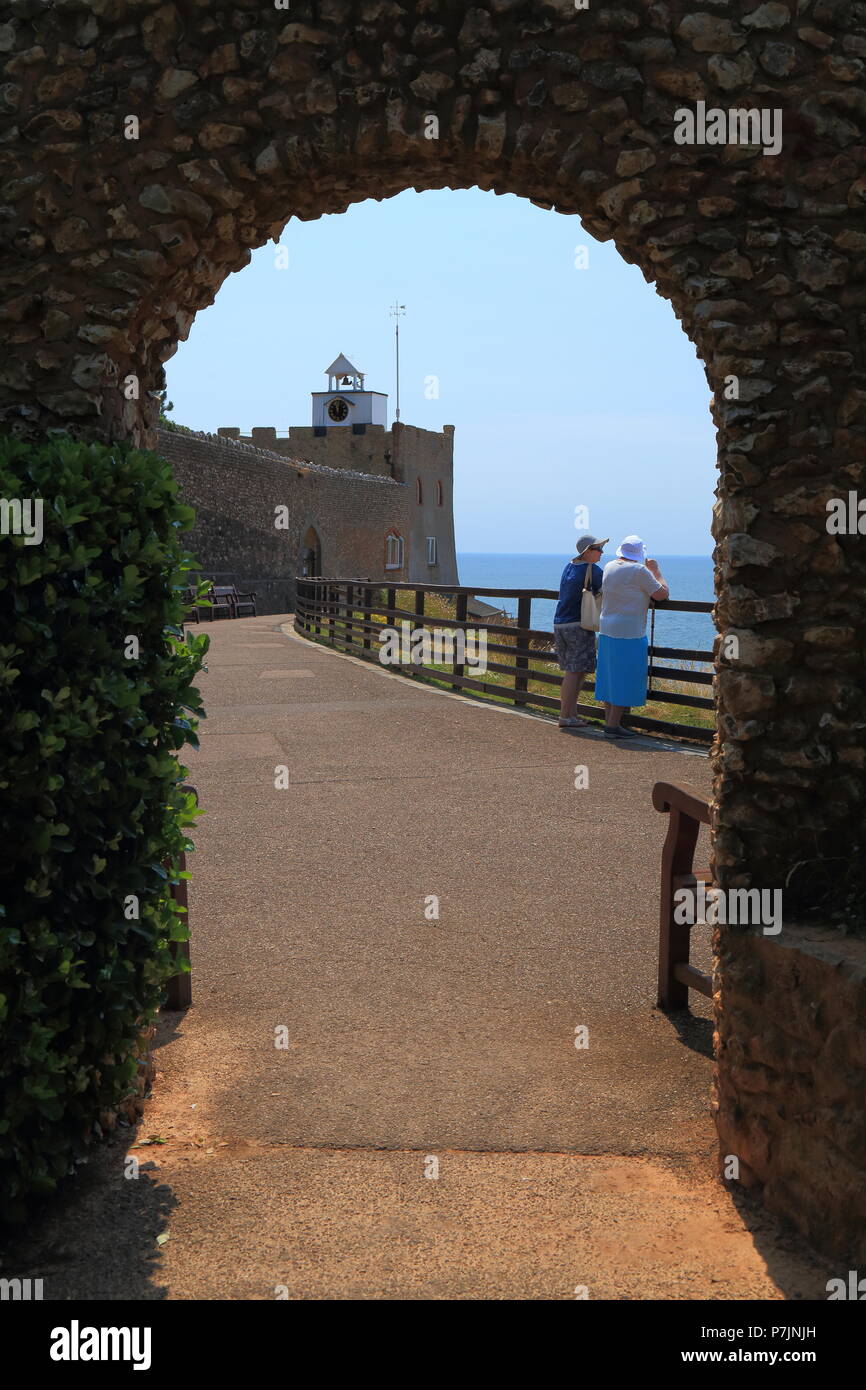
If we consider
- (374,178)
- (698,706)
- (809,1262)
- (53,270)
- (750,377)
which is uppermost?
(374,178)

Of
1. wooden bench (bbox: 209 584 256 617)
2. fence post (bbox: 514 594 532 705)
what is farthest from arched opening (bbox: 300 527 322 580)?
fence post (bbox: 514 594 532 705)

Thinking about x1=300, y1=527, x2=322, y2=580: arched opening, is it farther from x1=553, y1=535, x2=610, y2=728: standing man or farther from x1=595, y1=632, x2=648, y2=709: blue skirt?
x1=595, y1=632, x2=648, y2=709: blue skirt

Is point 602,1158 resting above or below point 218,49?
below

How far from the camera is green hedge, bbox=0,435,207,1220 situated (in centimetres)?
304

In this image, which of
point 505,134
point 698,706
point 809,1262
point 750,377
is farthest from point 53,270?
point 698,706

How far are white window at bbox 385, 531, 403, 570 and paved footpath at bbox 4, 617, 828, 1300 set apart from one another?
41.6 m

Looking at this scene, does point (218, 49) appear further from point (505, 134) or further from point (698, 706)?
point (698, 706)

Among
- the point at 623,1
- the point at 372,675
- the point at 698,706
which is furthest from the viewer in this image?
the point at 372,675

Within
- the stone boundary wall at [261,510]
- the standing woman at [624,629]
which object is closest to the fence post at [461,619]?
the standing woman at [624,629]

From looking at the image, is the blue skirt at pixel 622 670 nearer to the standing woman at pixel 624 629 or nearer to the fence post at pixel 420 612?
the standing woman at pixel 624 629

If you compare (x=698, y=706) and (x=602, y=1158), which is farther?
(x=698, y=706)

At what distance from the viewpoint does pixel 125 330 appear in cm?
356

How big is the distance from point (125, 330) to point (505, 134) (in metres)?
1.24

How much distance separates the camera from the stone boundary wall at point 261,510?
31.8 meters
